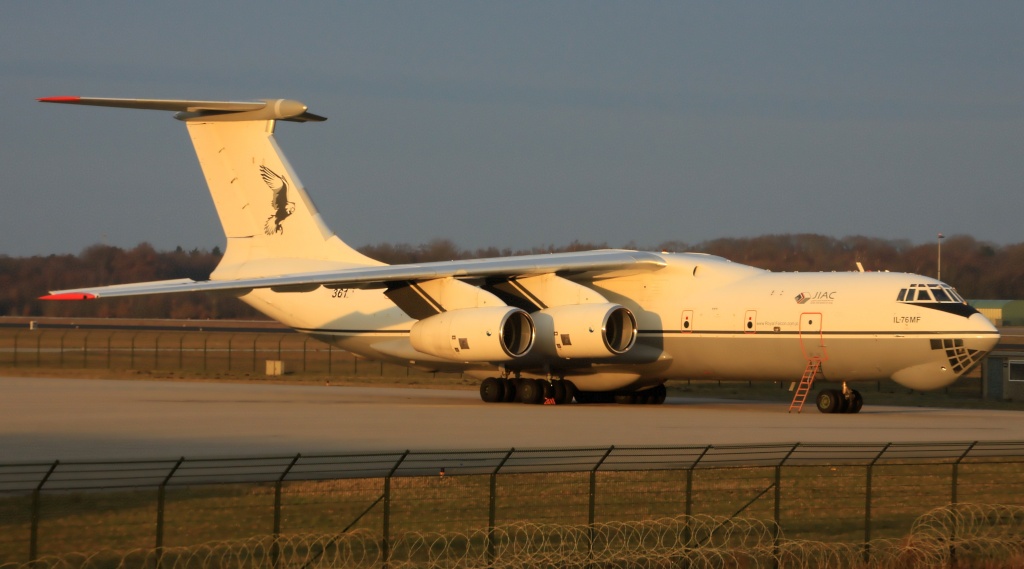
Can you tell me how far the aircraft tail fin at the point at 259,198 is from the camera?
2606 centimetres

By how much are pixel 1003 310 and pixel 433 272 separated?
3412cm

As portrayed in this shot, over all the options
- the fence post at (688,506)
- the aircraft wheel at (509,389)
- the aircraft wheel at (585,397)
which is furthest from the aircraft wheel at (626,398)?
the fence post at (688,506)

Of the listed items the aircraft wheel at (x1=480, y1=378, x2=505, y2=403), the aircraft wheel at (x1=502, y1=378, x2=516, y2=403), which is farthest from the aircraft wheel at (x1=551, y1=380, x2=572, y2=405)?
the aircraft wheel at (x1=480, y1=378, x2=505, y2=403)

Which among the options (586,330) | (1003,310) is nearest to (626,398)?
(586,330)

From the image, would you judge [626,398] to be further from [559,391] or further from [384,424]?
[384,424]

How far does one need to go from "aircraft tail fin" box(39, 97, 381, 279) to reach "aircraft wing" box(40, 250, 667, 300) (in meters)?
2.80

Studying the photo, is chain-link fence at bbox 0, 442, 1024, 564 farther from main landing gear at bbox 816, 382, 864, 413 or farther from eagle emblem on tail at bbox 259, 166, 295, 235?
eagle emblem on tail at bbox 259, 166, 295, 235

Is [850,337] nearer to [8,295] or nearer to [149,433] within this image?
[149,433]

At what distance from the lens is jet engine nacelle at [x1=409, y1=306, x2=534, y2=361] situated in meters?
22.1

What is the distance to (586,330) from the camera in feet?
71.9

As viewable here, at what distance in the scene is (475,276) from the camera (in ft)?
76.0

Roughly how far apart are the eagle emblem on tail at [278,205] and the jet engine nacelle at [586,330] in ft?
20.8

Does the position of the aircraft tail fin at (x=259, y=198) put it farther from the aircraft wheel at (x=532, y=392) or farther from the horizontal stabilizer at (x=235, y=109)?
the aircraft wheel at (x=532, y=392)

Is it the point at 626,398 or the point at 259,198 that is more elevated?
the point at 259,198
